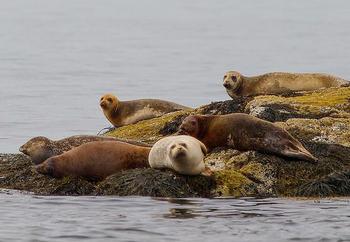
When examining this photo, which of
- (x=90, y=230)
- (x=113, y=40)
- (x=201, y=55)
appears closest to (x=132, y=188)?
(x=90, y=230)

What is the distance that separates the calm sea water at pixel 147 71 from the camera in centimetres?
1501

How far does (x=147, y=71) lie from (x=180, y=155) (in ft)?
194

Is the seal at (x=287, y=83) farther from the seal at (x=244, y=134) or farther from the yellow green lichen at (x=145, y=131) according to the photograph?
the seal at (x=244, y=134)

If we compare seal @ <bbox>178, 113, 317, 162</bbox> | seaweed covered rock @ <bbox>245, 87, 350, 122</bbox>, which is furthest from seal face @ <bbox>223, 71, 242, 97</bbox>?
seal @ <bbox>178, 113, 317, 162</bbox>

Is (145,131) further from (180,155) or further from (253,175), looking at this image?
(180,155)

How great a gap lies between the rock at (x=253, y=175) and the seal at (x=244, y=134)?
106 mm

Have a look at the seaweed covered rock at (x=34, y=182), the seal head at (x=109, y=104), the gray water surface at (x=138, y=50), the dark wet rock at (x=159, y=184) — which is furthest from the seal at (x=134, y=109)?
the dark wet rock at (x=159, y=184)

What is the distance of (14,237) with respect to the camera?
1462 cm

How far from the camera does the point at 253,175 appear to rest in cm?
1684

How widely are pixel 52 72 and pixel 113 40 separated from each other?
39.1 meters

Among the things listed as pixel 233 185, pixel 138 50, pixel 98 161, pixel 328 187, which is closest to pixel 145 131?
pixel 98 161

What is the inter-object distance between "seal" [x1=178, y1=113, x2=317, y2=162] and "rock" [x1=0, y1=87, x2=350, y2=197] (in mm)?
106

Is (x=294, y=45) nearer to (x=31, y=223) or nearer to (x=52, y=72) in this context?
(x=52, y=72)

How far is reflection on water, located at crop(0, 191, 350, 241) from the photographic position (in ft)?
47.4
